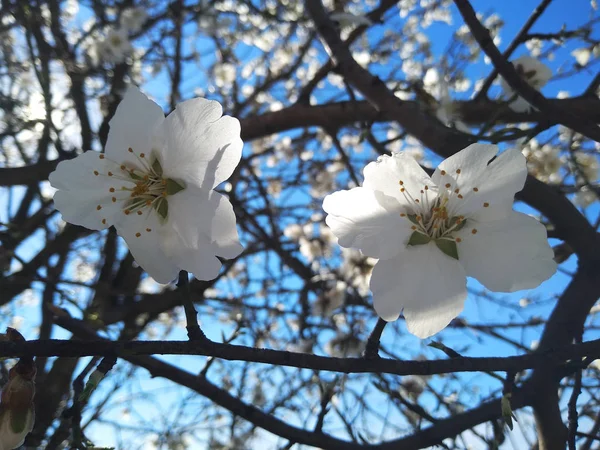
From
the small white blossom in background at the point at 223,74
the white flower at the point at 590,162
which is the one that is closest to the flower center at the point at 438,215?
the white flower at the point at 590,162

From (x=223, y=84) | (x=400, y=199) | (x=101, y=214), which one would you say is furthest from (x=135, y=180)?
(x=223, y=84)

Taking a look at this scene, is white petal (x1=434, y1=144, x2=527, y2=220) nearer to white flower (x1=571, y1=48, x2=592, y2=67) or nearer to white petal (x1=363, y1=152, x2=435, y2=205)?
white petal (x1=363, y1=152, x2=435, y2=205)

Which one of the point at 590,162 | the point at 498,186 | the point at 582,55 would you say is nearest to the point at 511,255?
the point at 498,186

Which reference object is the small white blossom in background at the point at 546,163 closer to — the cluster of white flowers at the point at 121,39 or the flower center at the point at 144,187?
the flower center at the point at 144,187

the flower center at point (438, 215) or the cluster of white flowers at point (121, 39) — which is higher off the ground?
the cluster of white flowers at point (121, 39)

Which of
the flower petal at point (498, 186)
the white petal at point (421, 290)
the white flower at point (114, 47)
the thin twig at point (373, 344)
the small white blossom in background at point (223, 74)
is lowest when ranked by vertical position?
the thin twig at point (373, 344)

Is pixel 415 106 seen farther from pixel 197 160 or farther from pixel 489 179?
pixel 197 160

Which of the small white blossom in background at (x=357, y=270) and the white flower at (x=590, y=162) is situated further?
the small white blossom in background at (x=357, y=270)

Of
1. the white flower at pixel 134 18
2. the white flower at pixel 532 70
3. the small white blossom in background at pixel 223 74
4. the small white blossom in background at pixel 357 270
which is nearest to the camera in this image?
the white flower at pixel 532 70
